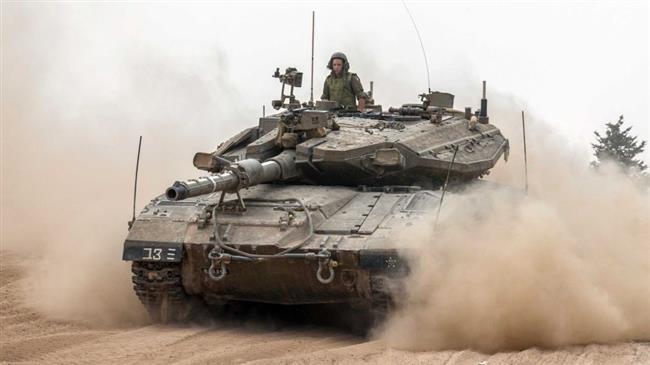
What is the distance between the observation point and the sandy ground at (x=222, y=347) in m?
11.7

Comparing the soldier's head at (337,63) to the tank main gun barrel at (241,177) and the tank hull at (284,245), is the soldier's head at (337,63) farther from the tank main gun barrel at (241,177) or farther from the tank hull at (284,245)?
the tank hull at (284,245)

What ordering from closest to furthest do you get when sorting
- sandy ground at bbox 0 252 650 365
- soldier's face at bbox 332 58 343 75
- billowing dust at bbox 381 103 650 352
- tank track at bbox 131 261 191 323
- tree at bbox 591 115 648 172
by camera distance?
sandy ground at bbox 0 252 650 365
billowing dust at bbox 381 103 650 352
tank track at bbox 131 261 191 323
soldier's face at bbox 332 58 343 75
tree at bbox 591 115 648 172

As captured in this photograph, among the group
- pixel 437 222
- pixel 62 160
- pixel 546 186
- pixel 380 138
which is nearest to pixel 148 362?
pixel 437 222

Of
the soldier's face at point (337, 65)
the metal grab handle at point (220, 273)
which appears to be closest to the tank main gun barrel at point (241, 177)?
the metal grab handle at point (220, 273)

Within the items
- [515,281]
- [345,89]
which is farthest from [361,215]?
[345,89]

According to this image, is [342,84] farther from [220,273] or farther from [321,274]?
[321,274]

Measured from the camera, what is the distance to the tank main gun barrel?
42.9 ft

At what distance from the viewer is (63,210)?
22922 millimetres

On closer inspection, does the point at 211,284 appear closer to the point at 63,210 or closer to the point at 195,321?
the point at 195,321

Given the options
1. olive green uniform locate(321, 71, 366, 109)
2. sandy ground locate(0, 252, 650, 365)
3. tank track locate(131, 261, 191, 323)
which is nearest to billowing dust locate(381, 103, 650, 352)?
sandy ground locate(0, 252, 650, 365)

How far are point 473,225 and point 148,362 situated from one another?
3.67 metres

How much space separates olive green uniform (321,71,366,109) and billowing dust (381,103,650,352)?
4.05 m

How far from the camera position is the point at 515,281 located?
12.7m

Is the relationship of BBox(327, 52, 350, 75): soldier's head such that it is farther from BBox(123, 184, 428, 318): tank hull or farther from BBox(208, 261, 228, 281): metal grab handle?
BBox(208, 261, 228, 281): metal grab handle
